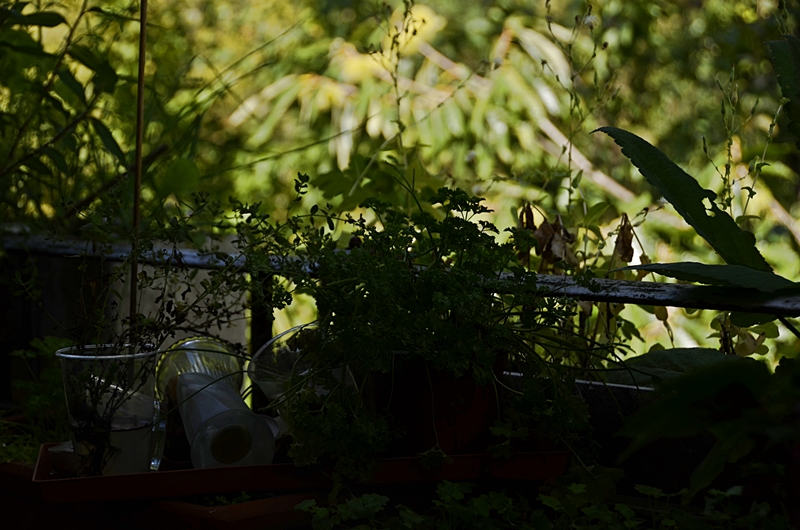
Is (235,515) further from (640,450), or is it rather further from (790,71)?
(790,71)

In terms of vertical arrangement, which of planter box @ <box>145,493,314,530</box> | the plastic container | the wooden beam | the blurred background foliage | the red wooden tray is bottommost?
planter box @ <box>145,493,314,530</box>

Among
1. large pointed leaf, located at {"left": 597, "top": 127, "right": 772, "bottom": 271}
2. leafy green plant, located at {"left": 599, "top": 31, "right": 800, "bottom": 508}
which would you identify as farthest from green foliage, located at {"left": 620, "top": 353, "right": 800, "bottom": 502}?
large pointed leaf, located at {"left": 597, "top": 127, "right": 772, "bottom": 271}

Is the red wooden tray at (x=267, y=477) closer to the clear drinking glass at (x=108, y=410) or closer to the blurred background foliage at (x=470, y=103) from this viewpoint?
the clear drinking glass at (x=108, y=410)

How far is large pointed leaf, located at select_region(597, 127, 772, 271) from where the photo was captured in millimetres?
738

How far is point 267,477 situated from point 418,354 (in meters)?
0.19

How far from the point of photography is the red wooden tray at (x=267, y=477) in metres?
0.73

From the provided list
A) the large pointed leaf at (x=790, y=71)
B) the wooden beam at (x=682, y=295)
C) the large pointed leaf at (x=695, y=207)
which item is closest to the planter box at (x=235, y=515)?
the wooden beam at (x=682, y=295)

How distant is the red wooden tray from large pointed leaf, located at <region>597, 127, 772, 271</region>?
0.27m

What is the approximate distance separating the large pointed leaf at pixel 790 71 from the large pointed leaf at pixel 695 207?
0.10m

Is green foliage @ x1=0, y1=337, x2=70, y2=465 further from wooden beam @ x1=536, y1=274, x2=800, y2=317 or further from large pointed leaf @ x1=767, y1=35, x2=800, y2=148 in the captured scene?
large pointed leaf @ x1=767, y1=35, x2=800, y2=148

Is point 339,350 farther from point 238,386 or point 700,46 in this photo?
point 700,46

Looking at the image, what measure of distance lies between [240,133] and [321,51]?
75 cm

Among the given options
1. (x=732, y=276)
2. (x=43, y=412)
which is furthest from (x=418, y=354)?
(x=43, y=412)

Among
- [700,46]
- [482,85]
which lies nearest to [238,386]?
[482,85]
